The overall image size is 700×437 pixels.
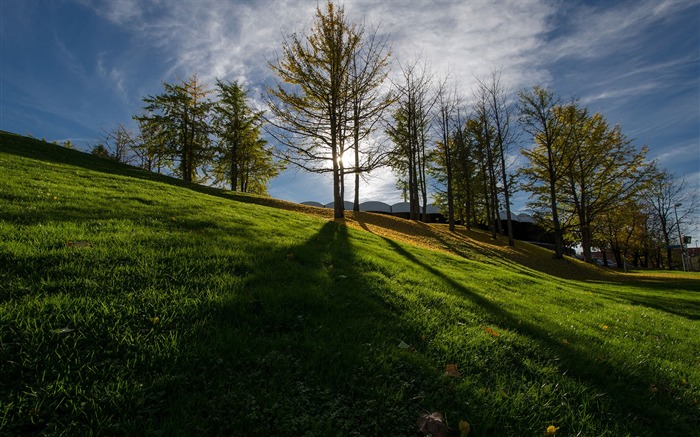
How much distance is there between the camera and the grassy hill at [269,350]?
1.88m

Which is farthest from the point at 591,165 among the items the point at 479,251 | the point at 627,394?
the point at 627,394

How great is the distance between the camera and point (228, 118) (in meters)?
30.0

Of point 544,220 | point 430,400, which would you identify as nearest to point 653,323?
point 430,400

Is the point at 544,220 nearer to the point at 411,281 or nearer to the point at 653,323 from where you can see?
the point at 653,323

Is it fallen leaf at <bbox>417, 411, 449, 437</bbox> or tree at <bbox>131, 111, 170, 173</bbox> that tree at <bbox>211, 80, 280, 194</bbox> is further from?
fallen leaf at <bbox>417, 411, 449, 437</bbox>

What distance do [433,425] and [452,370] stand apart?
→ 2.64ft

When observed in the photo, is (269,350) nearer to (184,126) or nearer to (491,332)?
(491,332)

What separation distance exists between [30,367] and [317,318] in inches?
85.6

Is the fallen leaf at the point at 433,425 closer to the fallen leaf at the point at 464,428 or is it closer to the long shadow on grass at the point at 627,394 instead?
the fallen leaf at the point at 464,428

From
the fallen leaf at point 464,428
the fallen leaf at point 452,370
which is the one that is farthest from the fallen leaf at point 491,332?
the fallen leaf at point 464,428

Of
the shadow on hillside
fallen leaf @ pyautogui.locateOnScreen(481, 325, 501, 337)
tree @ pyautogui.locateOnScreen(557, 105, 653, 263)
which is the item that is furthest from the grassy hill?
tree @ pyautogui.locateOnScreen(557, 105, 653, 263)

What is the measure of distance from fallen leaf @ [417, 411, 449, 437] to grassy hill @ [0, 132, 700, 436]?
0.21 feet

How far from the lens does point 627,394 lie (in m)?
3.11

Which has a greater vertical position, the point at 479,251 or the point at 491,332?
the point at 491,332
